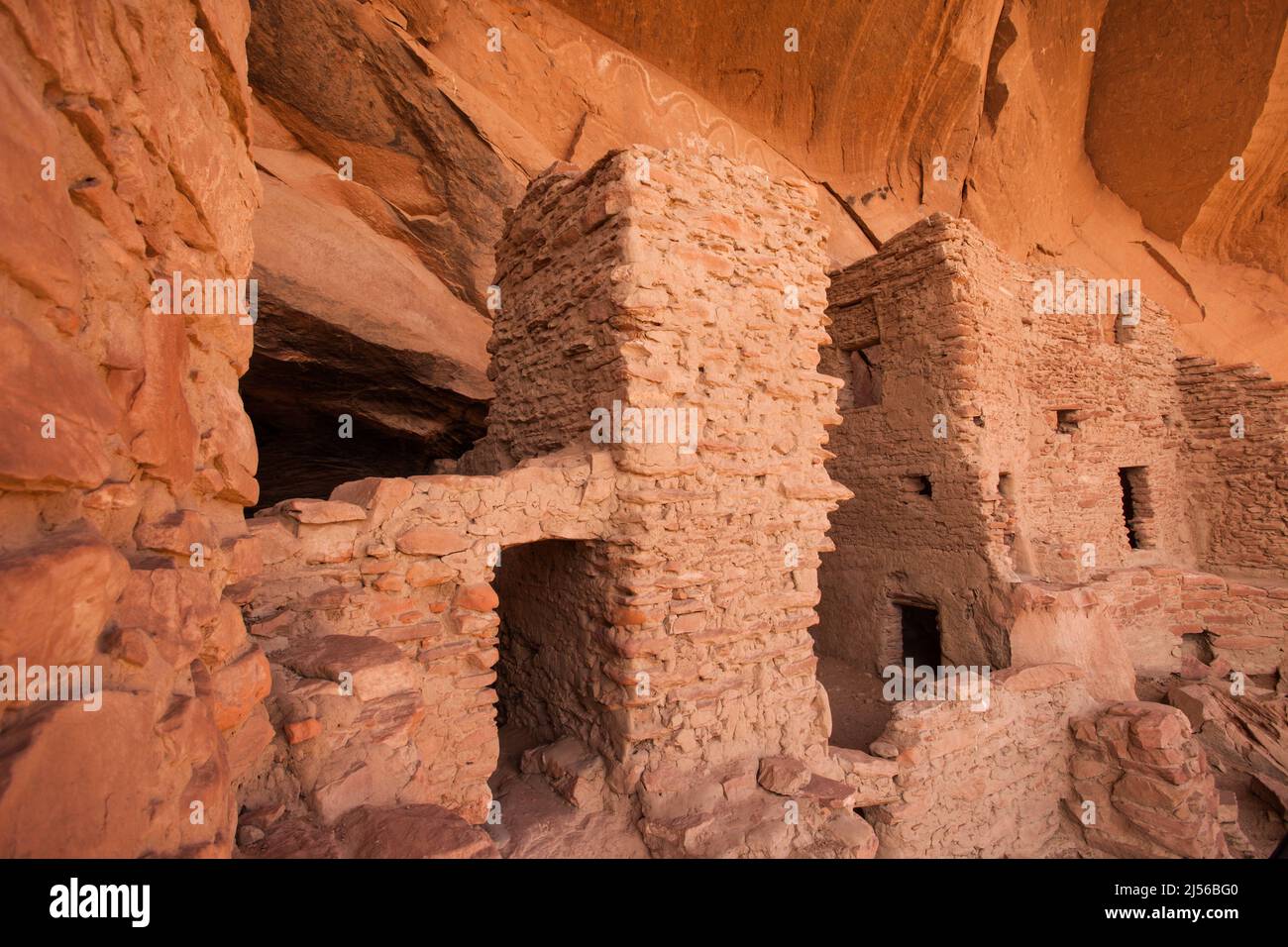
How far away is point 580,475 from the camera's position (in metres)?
3.34

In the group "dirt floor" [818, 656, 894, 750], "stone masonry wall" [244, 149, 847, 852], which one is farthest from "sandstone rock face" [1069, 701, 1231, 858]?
"stone masonry wall" [244, 149, 847, 852]

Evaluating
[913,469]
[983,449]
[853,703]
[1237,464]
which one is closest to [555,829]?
[853,703]

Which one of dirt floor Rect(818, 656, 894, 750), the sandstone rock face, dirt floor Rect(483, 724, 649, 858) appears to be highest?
dirt floor Rect(483, 724, 649, 858)

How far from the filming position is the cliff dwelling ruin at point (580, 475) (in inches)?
46.4

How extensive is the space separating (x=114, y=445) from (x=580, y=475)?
7.35ft

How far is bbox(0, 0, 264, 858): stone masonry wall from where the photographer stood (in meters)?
0.91

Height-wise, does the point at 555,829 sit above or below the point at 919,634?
below

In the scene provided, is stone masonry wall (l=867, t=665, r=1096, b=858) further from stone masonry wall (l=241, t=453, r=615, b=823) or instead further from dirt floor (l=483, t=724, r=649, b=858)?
stone masonry wall (l=241, t=453, r=615, b=823)

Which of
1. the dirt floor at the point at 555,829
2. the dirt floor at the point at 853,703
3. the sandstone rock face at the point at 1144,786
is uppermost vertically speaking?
the dirt floor at the point at 555,829

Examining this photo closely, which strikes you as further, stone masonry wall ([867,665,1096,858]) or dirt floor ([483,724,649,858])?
stone masonry wall ([867,665,1096,858])

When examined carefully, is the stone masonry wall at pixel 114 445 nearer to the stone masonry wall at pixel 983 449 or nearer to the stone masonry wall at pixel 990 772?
the stone masonry wall at pixel 990 772

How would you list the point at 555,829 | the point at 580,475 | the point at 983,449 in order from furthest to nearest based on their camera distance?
1. the point at 983,449
2. the point at 580,475
3. the point at 555,829

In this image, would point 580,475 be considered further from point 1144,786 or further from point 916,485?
point 1144,786

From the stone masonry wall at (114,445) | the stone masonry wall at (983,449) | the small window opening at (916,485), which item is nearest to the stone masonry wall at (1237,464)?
the stone masonry wall at (983,449)
